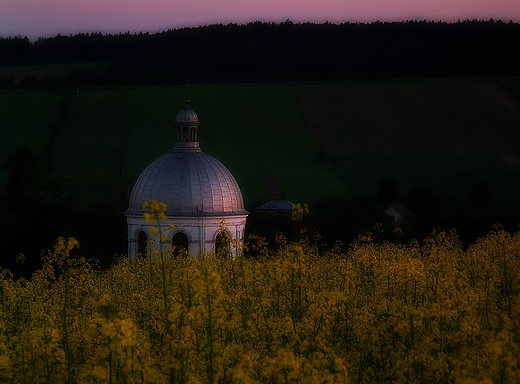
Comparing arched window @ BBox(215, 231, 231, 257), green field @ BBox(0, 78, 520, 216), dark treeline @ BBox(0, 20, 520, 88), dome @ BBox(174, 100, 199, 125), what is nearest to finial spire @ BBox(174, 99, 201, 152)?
dome @ BBox(174, 100, 199, 125)

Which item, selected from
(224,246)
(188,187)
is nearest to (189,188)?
(188,187)

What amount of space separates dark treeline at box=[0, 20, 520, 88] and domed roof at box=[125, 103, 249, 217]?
314 ft

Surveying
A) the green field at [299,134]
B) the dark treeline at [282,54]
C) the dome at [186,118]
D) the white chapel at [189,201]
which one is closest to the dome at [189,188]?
the white chapel at [189,201]

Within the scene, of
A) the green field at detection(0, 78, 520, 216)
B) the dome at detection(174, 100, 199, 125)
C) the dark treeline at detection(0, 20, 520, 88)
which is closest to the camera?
the dome at detection(174, 100, 199, 125)

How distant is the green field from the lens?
350 feet

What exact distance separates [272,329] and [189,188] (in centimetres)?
3165

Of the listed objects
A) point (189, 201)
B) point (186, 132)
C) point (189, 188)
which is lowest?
point (189, 201)

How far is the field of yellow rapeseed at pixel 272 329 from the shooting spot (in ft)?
56.6

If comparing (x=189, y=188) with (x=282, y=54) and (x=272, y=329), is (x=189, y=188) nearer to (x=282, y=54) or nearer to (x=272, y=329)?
(x=272, y=329)

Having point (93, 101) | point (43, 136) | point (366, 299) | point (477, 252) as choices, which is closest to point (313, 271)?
point (366, 299)

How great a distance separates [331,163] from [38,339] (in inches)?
3663

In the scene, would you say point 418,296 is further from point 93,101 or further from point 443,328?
point 93,101

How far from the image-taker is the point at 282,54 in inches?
6737

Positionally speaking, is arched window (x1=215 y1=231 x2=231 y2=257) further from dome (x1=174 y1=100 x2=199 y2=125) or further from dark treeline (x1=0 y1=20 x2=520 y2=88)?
dark treeline (x1=0 y1=20 x2=520 y2=88)
